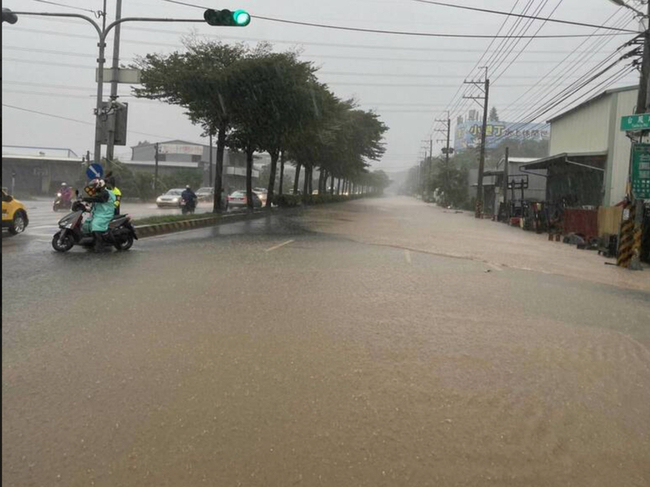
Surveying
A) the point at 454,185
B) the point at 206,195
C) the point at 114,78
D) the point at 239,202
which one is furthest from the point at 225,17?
the point at 454,185

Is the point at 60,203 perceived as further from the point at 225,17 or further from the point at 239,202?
the point at 225,17

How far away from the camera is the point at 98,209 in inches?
464

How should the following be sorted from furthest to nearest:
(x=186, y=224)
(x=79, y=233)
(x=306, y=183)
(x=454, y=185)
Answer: (x=454, y=185) < (x=306, y=183) < (x=186, y=224) < (x=79, y=233)

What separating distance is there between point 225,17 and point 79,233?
5.61 metres

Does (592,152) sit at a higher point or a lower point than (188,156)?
lower

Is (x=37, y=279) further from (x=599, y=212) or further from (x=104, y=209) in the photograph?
(x=599, y=212)

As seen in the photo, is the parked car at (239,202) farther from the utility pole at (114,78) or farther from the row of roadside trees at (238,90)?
the utility pole at (114,78)

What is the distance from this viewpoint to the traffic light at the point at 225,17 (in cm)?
1284

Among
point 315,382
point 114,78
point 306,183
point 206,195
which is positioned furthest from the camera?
point 306,183

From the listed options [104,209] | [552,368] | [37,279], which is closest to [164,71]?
[104,209]

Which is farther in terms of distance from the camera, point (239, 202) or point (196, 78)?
point (239, 202)

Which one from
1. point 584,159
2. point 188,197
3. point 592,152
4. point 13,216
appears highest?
point 592,152

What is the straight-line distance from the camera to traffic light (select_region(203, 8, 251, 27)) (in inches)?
506

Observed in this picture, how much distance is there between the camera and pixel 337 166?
A: 5325 cm
